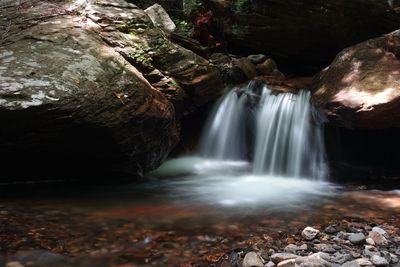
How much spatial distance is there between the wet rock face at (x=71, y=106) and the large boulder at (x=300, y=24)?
4.15 m

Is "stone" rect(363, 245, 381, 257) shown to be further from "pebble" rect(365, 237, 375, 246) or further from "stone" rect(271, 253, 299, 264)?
"stone" rect(271, 253, 299, 264)

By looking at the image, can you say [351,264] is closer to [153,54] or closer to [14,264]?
[14,264]

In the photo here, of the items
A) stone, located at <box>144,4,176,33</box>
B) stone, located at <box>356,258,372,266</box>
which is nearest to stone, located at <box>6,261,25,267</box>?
stone, located at <box>356,258,372,266</box>

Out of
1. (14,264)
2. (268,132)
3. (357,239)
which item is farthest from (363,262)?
(268,132)

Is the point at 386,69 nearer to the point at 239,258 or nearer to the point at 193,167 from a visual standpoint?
the point at 193,167

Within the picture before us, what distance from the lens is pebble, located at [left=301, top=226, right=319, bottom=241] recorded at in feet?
12.5

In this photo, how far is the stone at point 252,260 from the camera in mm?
3221

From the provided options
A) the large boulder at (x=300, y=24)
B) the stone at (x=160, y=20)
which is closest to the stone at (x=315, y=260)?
the stone at (x=160, y=20)

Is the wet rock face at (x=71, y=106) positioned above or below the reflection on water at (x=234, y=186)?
above

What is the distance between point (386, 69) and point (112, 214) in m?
4.98

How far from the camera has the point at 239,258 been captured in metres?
3.39

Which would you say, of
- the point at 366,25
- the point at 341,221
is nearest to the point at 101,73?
the point at 341,221

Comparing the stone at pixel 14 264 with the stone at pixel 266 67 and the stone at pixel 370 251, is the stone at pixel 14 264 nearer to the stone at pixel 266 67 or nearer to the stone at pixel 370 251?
the stone at pixel 370 251

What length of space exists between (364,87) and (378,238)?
318 centimetres
